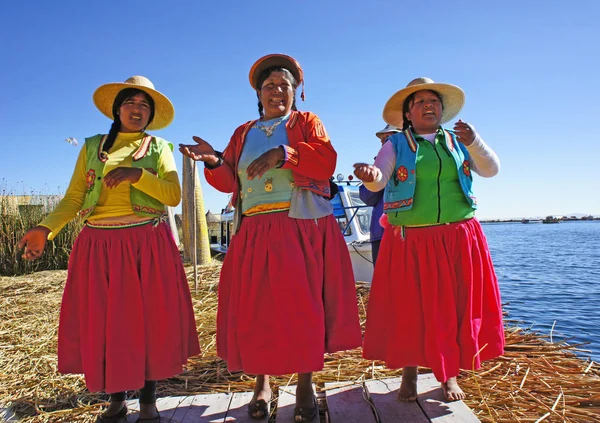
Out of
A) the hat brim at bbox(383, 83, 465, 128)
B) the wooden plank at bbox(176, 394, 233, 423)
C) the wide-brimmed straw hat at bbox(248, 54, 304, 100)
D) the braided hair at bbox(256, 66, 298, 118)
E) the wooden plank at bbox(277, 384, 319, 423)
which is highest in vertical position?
the wide-brimmed straw hat at bbox(248, 54, 304, 100)

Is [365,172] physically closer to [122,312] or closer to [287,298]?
[287,298]

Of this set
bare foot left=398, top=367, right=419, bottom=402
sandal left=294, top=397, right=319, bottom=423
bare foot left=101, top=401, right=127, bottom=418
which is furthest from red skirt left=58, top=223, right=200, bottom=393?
bare foot left=398, top=367, right=419, bottom=402

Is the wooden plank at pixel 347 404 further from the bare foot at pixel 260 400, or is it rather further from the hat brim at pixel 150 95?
the hat brim at pixel 150 95

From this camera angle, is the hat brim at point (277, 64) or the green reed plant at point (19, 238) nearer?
the hat brim at point (277, 64)

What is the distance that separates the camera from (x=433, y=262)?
8.80 ft

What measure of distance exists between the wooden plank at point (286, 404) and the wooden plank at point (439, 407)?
26.6 inches

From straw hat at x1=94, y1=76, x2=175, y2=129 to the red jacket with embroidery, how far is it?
51 cm

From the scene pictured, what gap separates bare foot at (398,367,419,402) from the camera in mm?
2762

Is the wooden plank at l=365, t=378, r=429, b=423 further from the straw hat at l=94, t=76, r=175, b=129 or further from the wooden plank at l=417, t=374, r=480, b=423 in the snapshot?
the straw hat at l=94, t=76, r=175, b=129

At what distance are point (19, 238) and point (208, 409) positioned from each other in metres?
10.7

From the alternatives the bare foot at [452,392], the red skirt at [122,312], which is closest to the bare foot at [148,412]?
the red skirt at [122,312]

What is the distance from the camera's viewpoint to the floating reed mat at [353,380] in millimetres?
2832

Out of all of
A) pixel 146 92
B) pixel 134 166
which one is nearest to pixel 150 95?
pixel 146 92

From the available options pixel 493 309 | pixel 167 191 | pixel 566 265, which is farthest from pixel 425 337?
pixel 566 265
